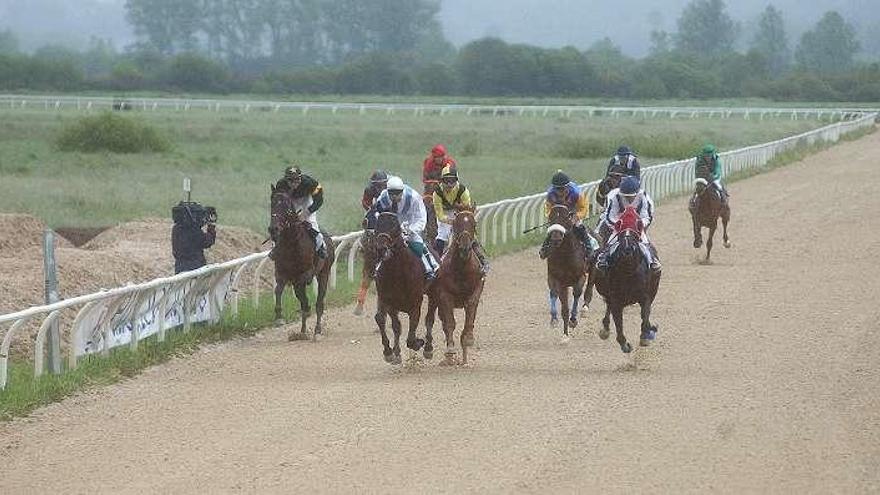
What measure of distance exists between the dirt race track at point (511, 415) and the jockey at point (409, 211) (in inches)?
39.4

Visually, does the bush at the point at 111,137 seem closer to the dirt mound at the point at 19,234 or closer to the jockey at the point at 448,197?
the dirt mound at the point at 19,234

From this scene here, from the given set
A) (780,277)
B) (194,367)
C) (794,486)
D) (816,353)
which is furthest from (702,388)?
(780,277)

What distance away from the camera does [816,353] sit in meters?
15.0

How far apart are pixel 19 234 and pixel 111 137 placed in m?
30.9

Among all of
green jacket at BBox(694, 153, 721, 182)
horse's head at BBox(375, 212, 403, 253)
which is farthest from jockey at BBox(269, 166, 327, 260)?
green jacket at BBox(694, 153, 721, 182)

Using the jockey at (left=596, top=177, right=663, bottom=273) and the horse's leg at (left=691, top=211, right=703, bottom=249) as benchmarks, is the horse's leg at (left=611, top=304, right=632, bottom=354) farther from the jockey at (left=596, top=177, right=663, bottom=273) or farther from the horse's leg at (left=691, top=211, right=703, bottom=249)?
the horse's leg at (left=691, top=211, right=703, bottom=249)

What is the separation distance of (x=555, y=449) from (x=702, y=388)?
280 cm

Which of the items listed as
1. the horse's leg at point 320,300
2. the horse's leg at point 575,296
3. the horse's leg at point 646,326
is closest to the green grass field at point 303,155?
the horse's leg at point 320,300

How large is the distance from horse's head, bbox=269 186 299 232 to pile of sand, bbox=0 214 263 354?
2532 millimetres

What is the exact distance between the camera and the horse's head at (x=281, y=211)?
17.0 meters

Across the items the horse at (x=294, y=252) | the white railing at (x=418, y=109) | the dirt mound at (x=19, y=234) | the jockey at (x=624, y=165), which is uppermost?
the jockey at (x=624, y=165)

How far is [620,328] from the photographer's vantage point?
581 inches

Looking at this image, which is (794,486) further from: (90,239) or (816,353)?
(90,239)

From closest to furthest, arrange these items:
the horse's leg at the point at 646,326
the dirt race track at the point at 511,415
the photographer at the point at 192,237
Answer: the dirt race track at the point at 511,415 → the horse's leg at the point at 646,326 → the photographer at the point at 192,237
